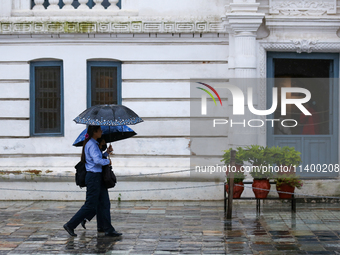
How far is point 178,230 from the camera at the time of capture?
9234mm

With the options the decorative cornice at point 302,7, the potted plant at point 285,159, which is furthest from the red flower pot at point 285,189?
the decorative cornice at point 302,7

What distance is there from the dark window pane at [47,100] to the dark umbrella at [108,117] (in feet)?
14.7

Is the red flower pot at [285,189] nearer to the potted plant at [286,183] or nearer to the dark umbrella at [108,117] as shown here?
the potted plant at [286,183]

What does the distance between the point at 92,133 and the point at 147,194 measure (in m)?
4.11

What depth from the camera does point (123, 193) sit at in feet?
40.8

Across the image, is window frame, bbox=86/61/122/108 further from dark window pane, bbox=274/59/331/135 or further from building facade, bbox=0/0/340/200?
dark window pane, bbox=274/59/331/135

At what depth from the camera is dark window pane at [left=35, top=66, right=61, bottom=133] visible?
1282 centimetres

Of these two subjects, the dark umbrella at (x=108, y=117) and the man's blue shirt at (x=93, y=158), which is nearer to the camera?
the dark umbrella at (x=108, y=117)

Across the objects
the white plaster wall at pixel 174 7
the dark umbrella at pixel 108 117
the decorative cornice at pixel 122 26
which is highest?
the white plaster wall at pixel 174 7

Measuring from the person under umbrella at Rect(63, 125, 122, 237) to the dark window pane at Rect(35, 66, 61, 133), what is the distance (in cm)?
440

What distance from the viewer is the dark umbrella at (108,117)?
8.27 metres

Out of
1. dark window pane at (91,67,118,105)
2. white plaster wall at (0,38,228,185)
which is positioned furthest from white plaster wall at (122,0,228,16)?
dark window pane at (91,67,118,105)

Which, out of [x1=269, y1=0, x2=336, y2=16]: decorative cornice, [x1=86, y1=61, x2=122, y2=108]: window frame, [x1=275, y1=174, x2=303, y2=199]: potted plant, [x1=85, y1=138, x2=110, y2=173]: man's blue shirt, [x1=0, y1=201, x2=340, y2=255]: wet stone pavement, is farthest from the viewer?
[x1=86, y1=61, x2=122, y2=108]: window frame

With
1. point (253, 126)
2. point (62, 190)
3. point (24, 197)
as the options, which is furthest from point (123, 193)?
point (253, 126)
